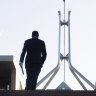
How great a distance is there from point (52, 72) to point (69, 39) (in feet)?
8.31

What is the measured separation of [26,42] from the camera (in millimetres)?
10641

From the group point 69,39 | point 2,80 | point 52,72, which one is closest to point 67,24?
point 69,39

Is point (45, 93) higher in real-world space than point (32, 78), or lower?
higher

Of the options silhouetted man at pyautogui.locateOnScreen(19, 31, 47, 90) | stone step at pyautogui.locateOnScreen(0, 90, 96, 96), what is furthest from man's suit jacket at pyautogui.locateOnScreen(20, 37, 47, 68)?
stone step at pyautogui.locateOnScreen(0, 90, 96, 96)

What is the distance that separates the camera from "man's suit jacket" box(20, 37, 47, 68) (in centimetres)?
1042

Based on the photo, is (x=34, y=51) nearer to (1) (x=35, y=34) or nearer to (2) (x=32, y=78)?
(1) (x=35, y=34)

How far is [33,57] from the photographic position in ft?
34.3

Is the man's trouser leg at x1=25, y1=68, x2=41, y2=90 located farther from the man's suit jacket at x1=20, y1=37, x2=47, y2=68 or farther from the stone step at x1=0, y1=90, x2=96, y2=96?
the stone step at x1=0, y1=90, x2=96, y2=96

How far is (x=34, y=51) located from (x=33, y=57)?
15 centimetres

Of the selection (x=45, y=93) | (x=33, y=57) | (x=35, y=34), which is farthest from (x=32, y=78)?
(x=45, y=93)

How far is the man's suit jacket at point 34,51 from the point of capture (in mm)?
10422

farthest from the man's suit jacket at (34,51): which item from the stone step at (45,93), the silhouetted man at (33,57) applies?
the stone step at (45,93)

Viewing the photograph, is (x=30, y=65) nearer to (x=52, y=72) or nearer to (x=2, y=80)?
(x=2, y=80)

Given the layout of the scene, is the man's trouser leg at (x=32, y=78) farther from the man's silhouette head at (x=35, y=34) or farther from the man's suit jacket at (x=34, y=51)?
the man's silhouette head at (x=35, y=34)
